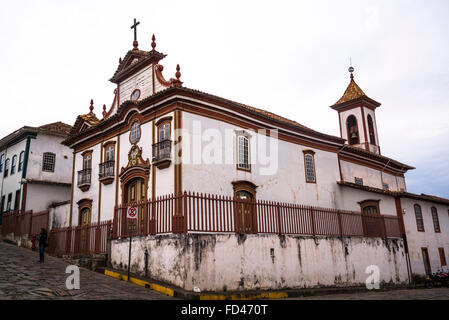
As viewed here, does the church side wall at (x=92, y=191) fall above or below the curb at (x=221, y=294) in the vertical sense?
above

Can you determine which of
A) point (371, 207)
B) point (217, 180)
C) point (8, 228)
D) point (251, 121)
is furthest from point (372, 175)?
Result: point (8, 228)

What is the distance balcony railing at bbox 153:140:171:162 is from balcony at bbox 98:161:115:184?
380cm

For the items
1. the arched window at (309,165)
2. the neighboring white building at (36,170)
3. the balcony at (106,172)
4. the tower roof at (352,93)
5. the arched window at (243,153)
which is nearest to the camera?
the arched window at (243,153)

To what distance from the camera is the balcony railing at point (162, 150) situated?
16.7 metres

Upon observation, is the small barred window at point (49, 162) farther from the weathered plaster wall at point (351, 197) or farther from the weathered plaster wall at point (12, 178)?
the weathered plaster wall at point (351, 197)

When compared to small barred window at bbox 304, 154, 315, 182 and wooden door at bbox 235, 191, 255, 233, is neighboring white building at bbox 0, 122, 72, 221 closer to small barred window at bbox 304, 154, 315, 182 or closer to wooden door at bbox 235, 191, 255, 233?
small barred window at bbox 304, 154, 315, 182

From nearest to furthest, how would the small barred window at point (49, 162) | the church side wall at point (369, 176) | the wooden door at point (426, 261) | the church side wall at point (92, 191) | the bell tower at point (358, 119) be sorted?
the church side wall at point (92, 191) → the wooden door at point (426, 261) → the church side wall at point (369, 176) → the small barred window at point (49, 162) → the bell tower at point (358, 119)

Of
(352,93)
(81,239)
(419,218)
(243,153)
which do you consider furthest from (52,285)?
(352,93)

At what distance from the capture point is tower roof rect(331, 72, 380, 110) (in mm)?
32406

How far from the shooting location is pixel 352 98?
32719 mm

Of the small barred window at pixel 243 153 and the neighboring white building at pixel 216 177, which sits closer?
the neighboring white building at pixel 216 177

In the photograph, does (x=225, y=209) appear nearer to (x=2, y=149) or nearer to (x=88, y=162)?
(x=88, y=162)

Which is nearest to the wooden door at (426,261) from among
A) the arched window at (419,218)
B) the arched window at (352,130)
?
the arched window at (419,218)
